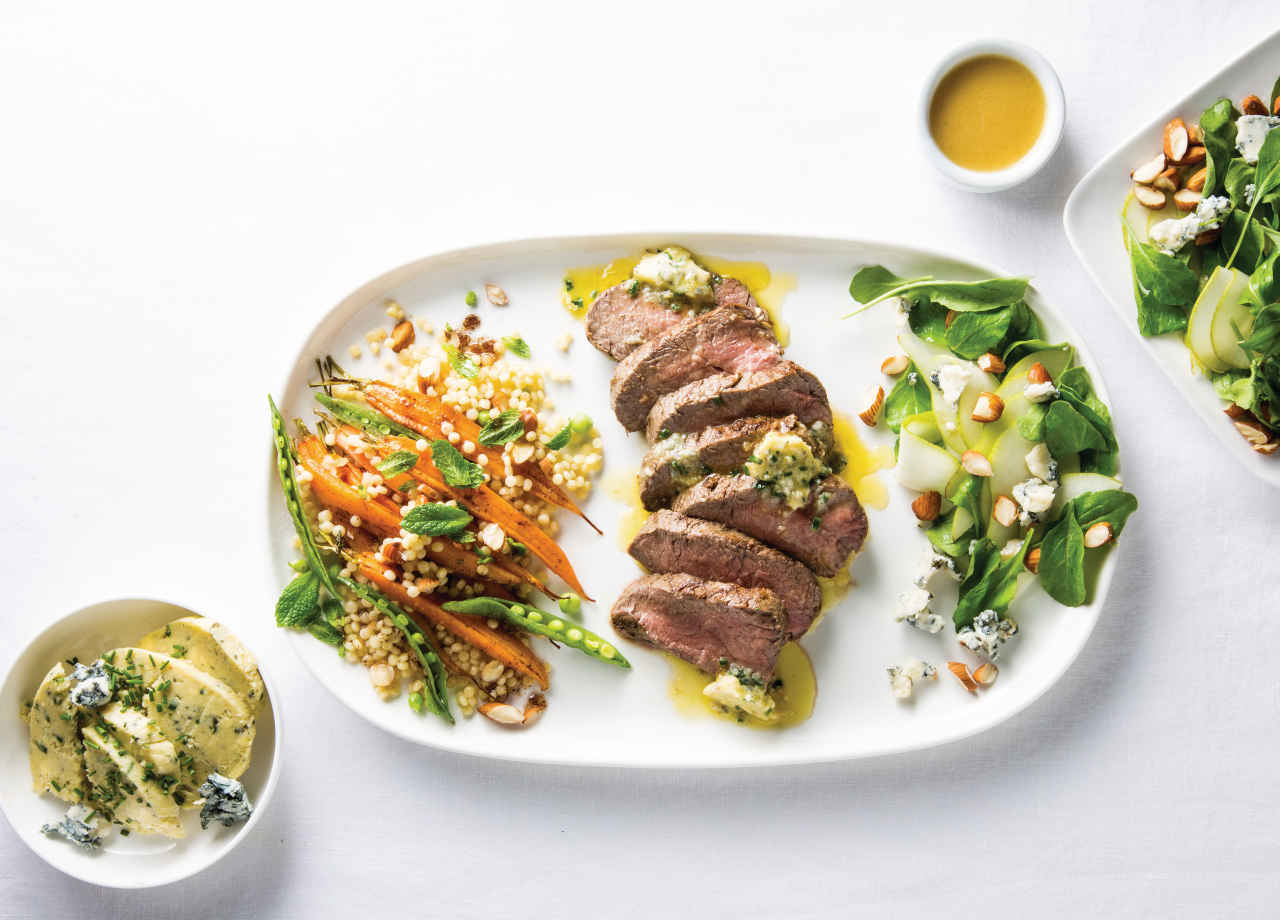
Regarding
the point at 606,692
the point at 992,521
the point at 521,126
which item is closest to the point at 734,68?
the point at 521,126

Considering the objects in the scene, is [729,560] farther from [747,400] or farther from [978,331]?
[978,331]

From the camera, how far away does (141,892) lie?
12.7 ft

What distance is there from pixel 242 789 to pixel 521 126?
3.37m

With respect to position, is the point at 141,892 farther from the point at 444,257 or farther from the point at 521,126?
the point at 521,126

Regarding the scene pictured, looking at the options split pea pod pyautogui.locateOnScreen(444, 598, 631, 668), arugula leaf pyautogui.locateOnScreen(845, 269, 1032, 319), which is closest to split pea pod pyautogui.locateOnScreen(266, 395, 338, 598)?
split pea pod pyautogui.locateOnScreen(444, 598, 631, 668)

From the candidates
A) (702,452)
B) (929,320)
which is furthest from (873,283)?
(702,452)

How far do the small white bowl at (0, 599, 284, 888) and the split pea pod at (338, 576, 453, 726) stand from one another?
0.53m

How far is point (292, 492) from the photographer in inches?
139

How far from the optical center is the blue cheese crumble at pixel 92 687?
336 cm

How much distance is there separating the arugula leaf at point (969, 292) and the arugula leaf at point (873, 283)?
0.22 ft

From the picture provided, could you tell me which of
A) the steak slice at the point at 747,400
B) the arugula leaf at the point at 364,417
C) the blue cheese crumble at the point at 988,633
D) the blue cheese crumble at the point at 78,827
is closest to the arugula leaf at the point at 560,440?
the steak slice at the point at 747,400

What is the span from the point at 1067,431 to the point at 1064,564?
57 centimetres

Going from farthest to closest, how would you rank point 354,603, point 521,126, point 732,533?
point 521,126, point 354,603, point 732,533

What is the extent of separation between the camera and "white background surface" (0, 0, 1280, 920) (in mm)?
3744
